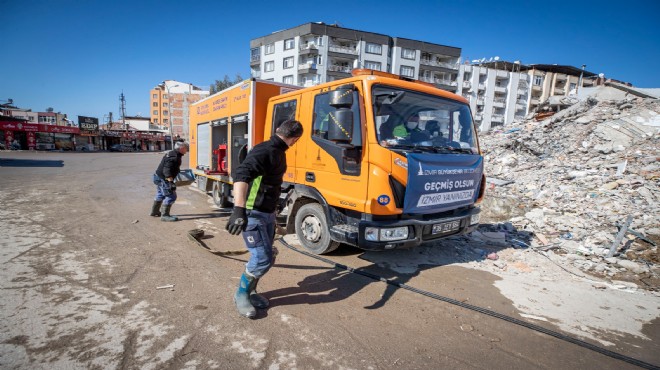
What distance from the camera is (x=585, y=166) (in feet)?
31.1

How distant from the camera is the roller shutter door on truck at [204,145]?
7.86 m

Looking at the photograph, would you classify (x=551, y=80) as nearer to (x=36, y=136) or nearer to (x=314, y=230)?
(x=314, y=230)

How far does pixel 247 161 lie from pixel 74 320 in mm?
2095

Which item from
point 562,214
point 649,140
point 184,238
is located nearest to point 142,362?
point 184,238

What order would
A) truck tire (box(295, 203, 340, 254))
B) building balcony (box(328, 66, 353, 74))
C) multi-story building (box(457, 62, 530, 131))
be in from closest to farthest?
truck tire (box(295, 203, 340, 254)) < building balcony (box(328, 66, 353, 74)) < multi-story building (box(457, 62, 530, 131))

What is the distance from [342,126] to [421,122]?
123 centimetres

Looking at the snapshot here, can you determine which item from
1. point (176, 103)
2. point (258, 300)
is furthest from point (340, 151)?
point (176, 103)

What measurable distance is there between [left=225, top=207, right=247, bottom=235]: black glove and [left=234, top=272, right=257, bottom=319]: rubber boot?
54 centimetres

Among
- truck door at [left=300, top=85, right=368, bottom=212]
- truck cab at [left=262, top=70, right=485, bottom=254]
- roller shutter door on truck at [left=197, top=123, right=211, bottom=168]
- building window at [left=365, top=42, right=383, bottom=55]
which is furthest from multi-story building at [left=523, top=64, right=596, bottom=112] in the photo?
truck door at [left=300, top=85, right=368, bottom=212]

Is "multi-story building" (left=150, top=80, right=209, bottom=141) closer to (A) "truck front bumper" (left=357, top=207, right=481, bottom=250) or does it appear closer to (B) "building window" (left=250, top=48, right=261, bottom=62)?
(B) "building window" (left=250, top=48, right=261, bottom=62)

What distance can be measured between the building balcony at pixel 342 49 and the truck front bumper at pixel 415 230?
44147mm

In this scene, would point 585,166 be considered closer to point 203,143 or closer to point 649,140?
point 649,140

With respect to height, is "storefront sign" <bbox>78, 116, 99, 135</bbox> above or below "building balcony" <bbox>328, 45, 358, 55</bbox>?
below

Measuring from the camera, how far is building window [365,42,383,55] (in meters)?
45.1
